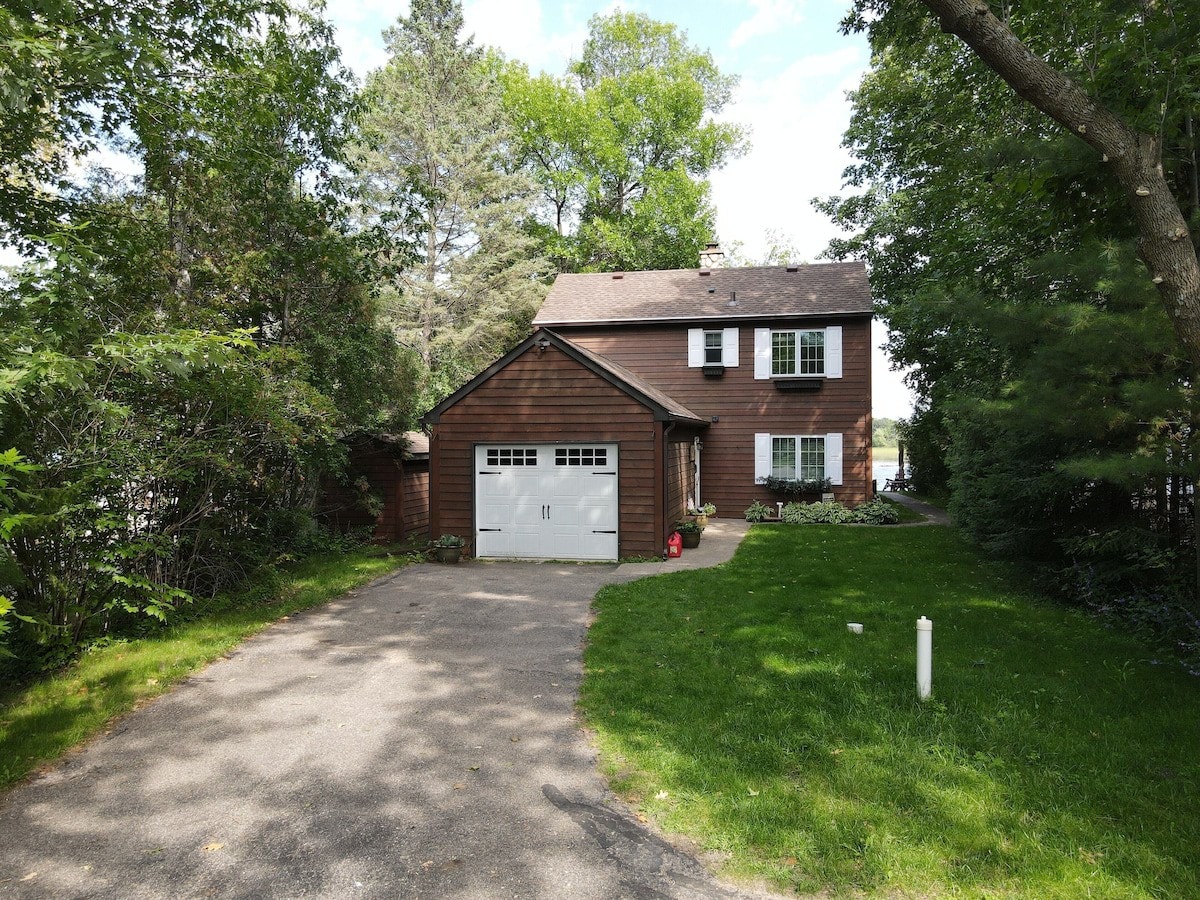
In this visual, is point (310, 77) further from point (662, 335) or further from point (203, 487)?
point (662, 335)

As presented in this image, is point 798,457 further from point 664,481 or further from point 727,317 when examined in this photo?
point 664,481

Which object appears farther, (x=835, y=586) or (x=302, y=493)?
(x=302, y=493)

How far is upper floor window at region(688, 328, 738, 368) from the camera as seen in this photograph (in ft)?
61.7

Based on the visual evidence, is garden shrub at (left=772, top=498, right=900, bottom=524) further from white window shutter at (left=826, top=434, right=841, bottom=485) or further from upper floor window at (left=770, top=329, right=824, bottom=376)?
upper floor window at (left=770, top=329, right=824, bottom=376)

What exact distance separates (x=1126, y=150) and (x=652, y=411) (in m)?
8.01

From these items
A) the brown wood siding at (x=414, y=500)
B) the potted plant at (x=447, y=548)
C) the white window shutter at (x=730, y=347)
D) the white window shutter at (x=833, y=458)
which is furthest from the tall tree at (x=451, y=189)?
the white window shutter at (x=833, y=458)

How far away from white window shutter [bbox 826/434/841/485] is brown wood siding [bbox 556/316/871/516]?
16cm

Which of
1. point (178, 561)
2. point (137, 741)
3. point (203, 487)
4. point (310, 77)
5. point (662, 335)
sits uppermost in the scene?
point (310, 77)

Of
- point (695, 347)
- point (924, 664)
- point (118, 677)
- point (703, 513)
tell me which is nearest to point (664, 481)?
point (703, 513)

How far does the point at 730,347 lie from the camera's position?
61.7ft

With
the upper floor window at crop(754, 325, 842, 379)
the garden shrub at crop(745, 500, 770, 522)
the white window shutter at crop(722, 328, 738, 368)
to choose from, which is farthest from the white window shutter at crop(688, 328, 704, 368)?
the garden shrub at crop(745, 500, 770, 522)

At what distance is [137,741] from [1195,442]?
29.2 feet

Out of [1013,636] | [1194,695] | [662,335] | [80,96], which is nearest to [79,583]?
[80,96]

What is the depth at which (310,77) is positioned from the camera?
10.9 metres
